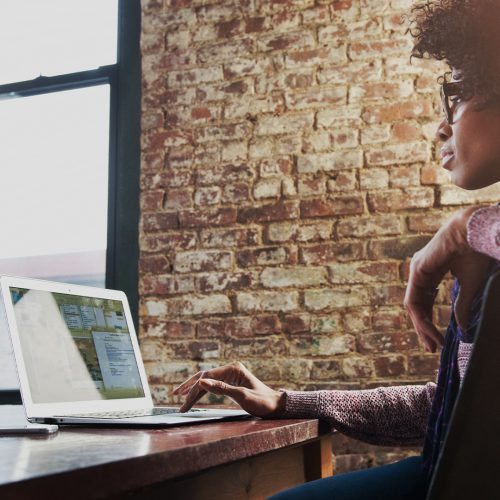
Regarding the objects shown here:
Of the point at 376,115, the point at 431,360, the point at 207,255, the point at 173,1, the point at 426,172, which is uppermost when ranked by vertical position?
the point at 173,1

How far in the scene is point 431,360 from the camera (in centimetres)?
243

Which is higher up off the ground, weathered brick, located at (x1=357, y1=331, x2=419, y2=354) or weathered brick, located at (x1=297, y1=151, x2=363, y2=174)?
weathered brick, located at (x1=297, y1=151, x2=363, y2=174)

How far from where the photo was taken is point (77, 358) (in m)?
1.40

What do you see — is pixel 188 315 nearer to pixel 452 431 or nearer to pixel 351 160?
pixel 351 160

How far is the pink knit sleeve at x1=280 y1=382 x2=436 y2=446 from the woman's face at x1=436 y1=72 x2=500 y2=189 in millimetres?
533

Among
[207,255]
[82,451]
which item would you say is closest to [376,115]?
[207,255]

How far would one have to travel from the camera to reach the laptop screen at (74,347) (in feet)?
→ 4.29

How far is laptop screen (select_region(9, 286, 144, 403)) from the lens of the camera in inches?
51.5

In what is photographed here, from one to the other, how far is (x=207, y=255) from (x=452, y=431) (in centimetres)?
218

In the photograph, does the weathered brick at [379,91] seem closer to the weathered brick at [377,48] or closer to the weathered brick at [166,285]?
the weathered brick at [377,48]

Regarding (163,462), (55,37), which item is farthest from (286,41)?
(163,462)

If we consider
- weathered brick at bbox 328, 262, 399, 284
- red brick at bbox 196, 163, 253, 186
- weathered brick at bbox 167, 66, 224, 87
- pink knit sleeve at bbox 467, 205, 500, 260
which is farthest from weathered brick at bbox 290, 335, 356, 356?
pink knit sleeve at bbox 467, 205, 500, 260

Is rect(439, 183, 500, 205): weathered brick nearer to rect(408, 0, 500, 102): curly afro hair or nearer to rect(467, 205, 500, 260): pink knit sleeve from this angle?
rect(408, 0, 500, 102): curly afro hair

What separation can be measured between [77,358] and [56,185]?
1884 millimetres
